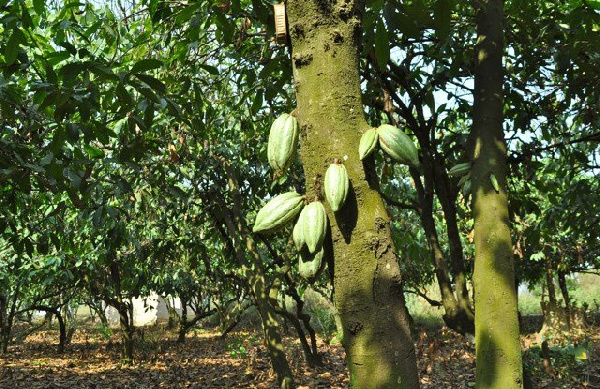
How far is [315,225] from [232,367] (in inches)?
353

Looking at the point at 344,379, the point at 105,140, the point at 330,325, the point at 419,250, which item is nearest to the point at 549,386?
the point at 419,250

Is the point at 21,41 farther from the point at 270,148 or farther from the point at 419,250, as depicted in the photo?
the point at 419,250

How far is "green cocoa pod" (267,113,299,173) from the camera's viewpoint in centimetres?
103

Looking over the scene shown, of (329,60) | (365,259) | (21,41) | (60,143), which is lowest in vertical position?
(365,259)

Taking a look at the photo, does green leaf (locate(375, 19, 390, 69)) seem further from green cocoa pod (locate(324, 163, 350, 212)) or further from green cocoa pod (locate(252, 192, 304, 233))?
green cocoa pod (locate(324, 163, 350, 212))

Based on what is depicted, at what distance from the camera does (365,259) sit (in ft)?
2.67

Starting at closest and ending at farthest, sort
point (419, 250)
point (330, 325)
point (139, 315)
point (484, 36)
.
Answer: point (484, 36), point (419, 250), point (330, 325), point (139, 315)

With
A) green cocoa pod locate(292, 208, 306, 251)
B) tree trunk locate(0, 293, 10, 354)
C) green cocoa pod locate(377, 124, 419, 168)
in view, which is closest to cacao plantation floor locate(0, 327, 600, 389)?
tree trunk locate(0, 293, 10, 354)

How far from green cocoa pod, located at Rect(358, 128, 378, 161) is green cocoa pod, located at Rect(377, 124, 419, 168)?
6 centimetres

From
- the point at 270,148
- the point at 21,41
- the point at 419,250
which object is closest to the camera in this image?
the point at 270,148

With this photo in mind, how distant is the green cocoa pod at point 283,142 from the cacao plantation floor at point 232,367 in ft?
14.4

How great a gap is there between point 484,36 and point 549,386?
4.52 meters

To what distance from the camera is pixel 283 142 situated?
103cm

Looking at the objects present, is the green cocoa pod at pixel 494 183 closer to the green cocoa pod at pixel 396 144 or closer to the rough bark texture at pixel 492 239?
the rough bark texture at pixel 492 239
